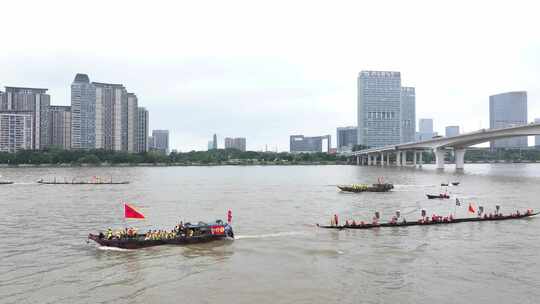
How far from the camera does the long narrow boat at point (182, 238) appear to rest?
3316cm

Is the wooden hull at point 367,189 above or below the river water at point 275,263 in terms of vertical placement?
above

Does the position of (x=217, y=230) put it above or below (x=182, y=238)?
above

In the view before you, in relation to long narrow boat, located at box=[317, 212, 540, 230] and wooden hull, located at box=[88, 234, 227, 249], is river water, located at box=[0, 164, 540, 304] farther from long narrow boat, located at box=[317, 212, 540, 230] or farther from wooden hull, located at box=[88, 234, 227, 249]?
long narrow boat, located at box=[317, 212, 540, 230]

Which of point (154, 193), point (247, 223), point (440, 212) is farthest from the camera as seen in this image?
point (154, 193)

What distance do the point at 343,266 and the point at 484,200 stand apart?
4538 centimetres

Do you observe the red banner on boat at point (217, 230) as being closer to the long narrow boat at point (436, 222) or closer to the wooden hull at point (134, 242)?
the wooden hull at point (134, 242)

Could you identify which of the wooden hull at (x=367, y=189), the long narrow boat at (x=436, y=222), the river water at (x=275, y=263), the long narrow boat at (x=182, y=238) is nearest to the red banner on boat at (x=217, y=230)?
the long narrow boat at (x=182, y=238)

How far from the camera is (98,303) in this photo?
886 inches

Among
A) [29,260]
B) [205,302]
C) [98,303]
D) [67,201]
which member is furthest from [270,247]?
[67,201]

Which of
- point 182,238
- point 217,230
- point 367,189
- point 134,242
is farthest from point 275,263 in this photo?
point 367,189

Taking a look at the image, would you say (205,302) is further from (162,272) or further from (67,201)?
(67,201)

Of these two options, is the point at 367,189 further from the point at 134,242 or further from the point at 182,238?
the point at 134,242

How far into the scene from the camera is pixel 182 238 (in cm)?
3481

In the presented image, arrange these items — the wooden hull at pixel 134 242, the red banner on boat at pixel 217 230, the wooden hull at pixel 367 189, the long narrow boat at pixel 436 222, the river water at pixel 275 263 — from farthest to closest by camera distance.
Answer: the wooden hull at pixel 367 189
the long narrow boat at pixel 436 222
the red banner on boat at pixel 217 230
the wooden hull at pixel 134 242
the river water at pixel 275 263
